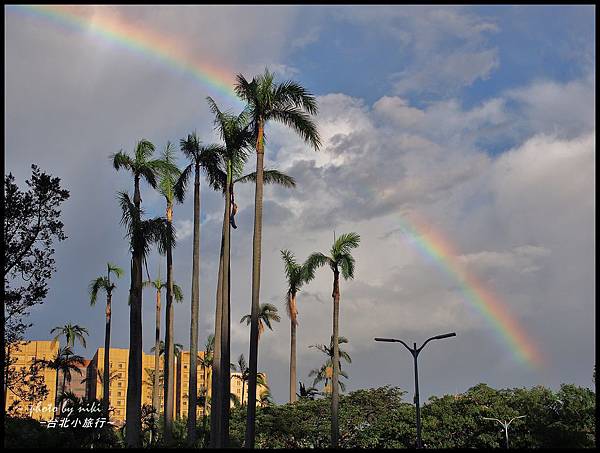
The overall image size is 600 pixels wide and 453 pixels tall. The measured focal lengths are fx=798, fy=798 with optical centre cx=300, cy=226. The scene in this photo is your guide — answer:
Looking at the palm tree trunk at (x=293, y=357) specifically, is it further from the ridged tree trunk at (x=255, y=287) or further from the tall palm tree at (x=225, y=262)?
the ridged tree trunk at (x=255, y=287)

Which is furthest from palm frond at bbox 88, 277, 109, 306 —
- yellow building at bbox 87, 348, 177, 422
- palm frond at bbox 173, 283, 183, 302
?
yellow building at bbox 87, 348, 177, 422

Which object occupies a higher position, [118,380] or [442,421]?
[118,380]

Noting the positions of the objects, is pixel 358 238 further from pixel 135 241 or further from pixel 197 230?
pixel 135 241

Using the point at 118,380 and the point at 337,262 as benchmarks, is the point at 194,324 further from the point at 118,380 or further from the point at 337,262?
the point at 118,380

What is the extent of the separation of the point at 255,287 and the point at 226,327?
3.06 m

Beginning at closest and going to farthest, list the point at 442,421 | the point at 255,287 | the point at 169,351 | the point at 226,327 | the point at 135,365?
1. the point at 255,287
2. the point at 135,365
3. the point at 226,327
4. the point at 169,351
5. the point at 442,421

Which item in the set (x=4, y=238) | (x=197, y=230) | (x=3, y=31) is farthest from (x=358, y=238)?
(x=3, y=31)

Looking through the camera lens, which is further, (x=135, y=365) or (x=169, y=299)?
(x=169, y=299)

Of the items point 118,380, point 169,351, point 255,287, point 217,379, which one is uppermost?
point 118,380

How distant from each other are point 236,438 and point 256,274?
1258 inches

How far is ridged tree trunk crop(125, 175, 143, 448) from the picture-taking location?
34.3 metres

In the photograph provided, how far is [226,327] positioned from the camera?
1388 inches

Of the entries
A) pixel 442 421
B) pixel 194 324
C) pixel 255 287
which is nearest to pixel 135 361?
pixel 255 287

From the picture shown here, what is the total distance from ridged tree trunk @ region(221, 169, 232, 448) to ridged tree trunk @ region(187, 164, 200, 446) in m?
5.10
